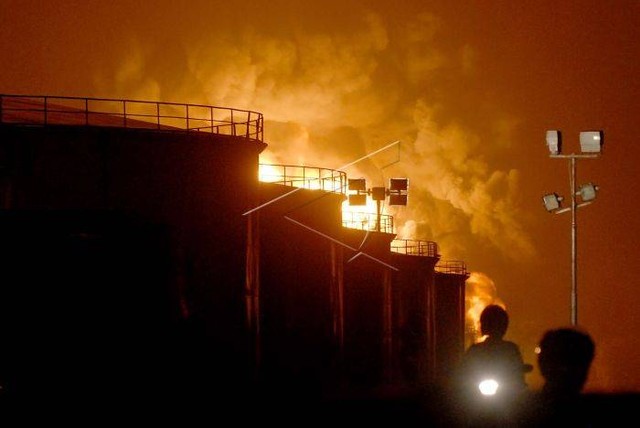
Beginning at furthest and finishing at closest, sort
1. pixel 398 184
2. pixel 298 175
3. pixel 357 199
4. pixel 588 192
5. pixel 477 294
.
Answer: pixel 477 294
pixel 298 175
pixel 357 199
pixel 398 184
pixel 588 192

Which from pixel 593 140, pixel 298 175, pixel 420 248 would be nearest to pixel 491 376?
pixel 593 140

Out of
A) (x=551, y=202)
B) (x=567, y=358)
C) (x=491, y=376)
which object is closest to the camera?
(x=567, y=358)

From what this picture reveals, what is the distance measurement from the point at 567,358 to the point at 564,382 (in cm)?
13

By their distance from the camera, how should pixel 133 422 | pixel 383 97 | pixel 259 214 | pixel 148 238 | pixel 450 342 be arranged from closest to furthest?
pixel 133 422
pixel 148 238
pixel 259 214
pixel 450 342
pixel 383 97

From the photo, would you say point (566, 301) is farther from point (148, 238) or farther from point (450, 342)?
point (148, 238)

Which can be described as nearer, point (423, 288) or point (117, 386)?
point (117, 386)

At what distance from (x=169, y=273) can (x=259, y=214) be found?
832cm

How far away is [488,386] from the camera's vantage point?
5.86 m

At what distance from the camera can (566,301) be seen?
6688 centimetres

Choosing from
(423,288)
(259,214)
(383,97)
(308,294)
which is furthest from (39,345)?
(383,97)

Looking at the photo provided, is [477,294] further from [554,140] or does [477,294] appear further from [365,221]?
[554,140]

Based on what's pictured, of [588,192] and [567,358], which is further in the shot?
Result: [588,192]

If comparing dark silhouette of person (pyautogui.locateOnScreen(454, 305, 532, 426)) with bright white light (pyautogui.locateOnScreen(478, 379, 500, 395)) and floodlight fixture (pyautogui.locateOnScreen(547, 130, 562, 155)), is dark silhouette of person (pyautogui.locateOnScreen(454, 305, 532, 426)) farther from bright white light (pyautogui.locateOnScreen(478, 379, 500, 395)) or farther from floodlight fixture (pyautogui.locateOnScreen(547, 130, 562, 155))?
floodlight fixture (pyautogui.locateOnScreen(547, 130, 562, 155))

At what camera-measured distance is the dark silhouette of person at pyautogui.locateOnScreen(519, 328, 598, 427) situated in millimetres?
4715
